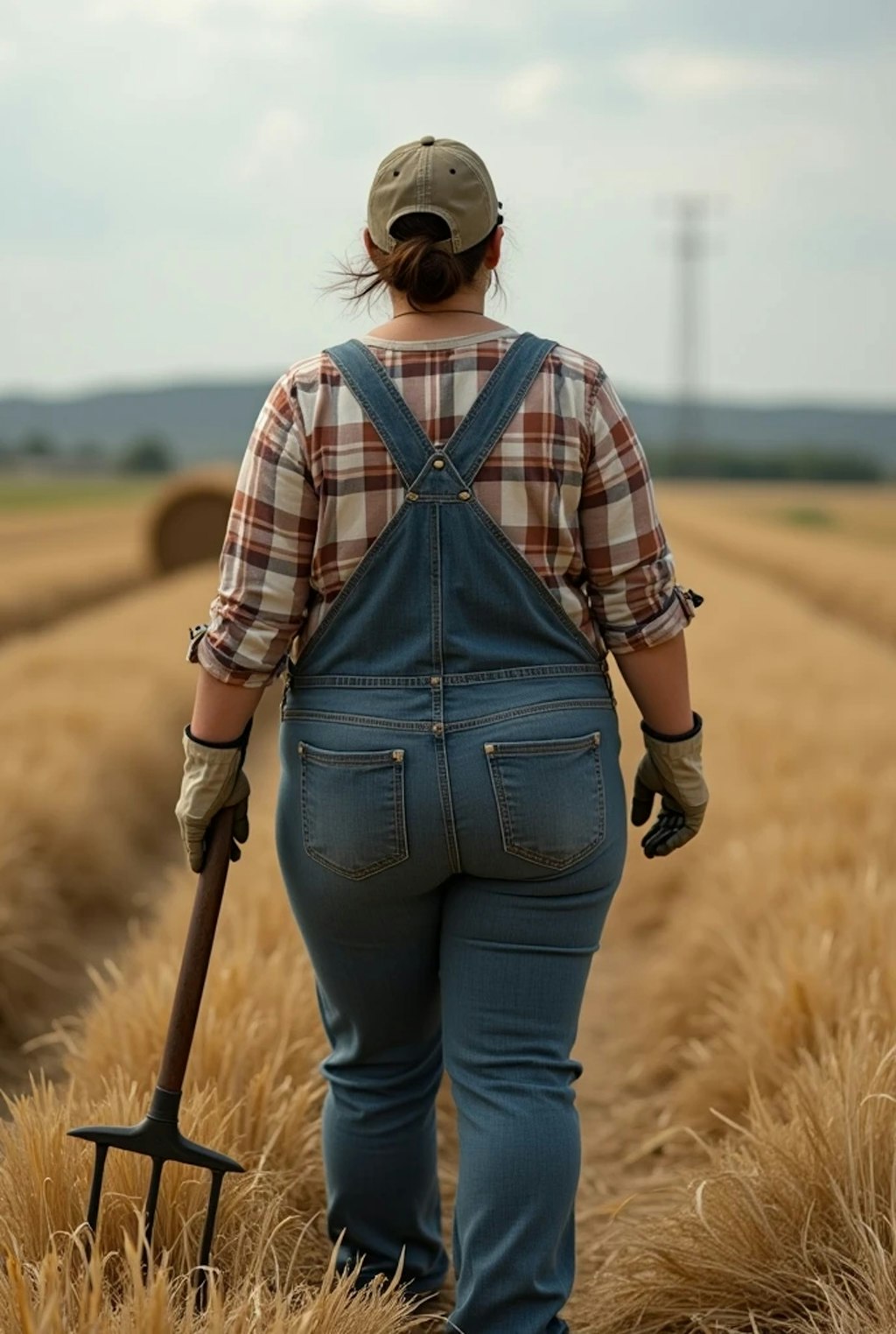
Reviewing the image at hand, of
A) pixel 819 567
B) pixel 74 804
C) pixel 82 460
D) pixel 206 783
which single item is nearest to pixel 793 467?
pixel 82 460

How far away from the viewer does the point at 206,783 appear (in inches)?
101

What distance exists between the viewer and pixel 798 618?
14953 mm

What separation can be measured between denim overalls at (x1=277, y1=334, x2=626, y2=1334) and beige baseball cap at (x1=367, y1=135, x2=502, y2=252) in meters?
0.19

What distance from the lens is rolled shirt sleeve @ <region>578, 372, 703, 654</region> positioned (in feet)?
8.06

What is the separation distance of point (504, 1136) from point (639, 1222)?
25.8 inches

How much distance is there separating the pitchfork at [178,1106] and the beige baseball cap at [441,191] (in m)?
1.02

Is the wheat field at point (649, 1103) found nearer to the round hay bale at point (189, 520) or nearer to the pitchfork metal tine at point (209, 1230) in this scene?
the pitchfork metal tine at point (209, 1230)

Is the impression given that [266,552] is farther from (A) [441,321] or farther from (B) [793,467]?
(B) [793,467]

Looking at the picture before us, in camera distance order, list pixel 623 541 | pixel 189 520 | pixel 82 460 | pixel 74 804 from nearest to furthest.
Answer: pixel 623 541, pixel 74 804, pixel 189 520, pixel 82 460

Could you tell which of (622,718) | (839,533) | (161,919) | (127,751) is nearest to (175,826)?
(127,751)

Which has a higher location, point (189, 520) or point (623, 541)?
point (189, 520)

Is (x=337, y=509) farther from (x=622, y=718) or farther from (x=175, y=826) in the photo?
(x=622, y=718)

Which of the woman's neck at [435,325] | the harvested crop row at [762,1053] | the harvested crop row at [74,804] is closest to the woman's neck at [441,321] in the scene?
the woman's neck at [435,325]

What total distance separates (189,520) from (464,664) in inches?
821
